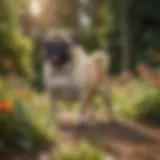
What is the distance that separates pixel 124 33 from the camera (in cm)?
213

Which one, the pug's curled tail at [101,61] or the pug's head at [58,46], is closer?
the pug's head at [58,46]

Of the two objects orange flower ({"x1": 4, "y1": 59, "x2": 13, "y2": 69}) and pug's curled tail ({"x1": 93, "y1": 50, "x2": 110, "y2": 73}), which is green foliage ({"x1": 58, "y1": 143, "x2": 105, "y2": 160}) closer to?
pug's curled tail ({"x1": 93, "y1": 50, "x2": 110, "y2": 73})

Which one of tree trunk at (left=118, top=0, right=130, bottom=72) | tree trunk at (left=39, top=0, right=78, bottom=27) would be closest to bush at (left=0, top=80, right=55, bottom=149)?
tree trunk at (left=39, top=0, right=78, bottom=27)

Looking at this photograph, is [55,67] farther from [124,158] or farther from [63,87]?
[124,158]

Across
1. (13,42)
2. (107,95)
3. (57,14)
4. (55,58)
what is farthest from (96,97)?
Answer: (13,42)

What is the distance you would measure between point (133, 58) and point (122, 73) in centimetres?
10

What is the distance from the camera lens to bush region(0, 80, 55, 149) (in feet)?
5.55

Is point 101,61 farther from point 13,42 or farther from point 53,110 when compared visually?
point 13,42

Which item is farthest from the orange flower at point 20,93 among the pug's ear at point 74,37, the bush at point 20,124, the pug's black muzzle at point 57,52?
the pug's ear at point 74,37

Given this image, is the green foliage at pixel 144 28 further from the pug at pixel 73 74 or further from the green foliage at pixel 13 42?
the green foliage at pixel 13 42

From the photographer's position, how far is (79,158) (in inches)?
63.5

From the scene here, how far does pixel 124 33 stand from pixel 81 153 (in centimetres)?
75

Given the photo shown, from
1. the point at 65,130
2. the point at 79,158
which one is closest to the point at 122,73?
the point at 65,130

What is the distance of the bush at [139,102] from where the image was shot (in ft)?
6.55
